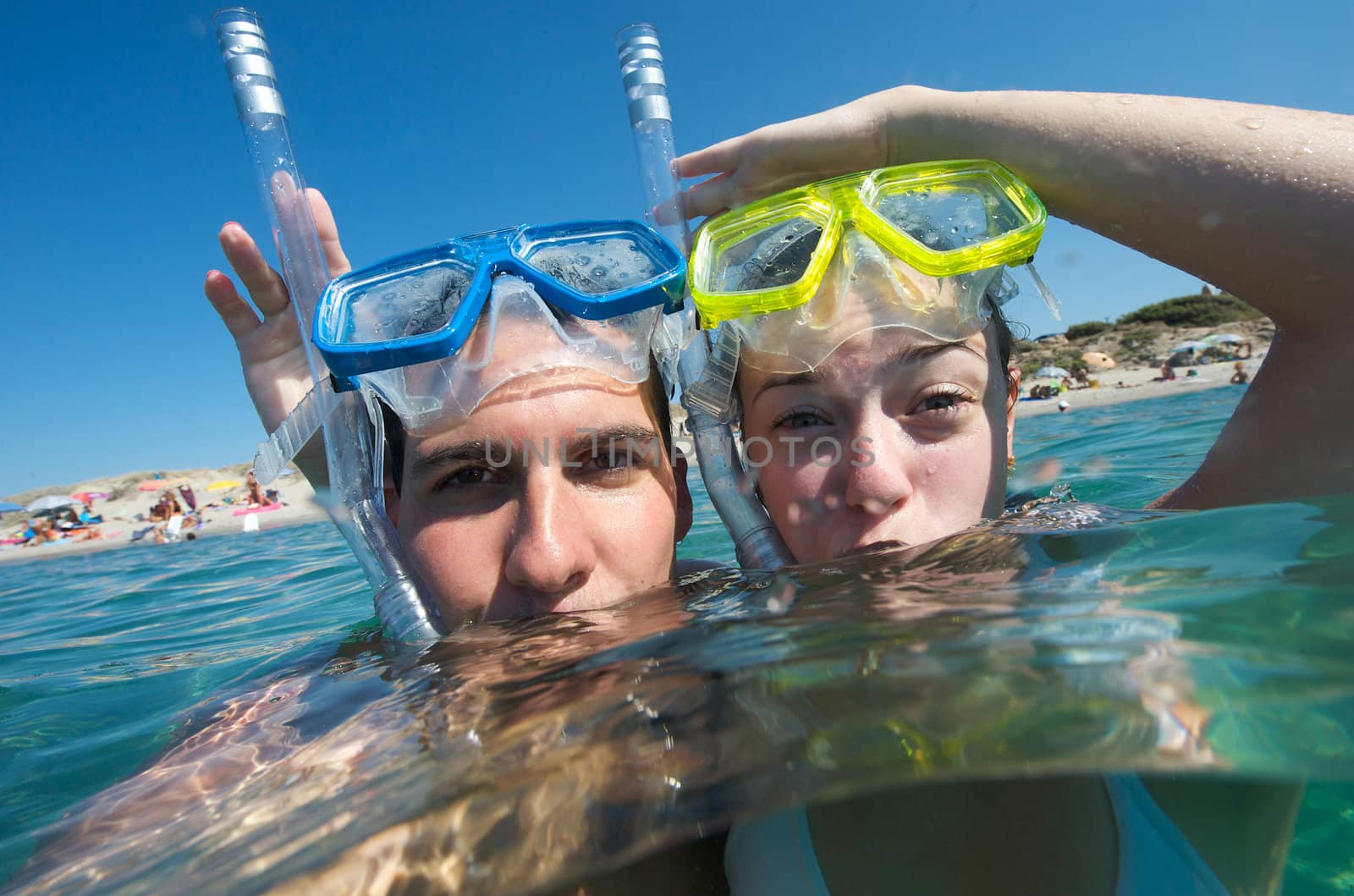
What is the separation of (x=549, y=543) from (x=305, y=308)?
141cm

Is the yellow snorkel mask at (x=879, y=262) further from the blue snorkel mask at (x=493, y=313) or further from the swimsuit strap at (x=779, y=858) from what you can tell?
the swimsuit strap at (x=779, y=858)

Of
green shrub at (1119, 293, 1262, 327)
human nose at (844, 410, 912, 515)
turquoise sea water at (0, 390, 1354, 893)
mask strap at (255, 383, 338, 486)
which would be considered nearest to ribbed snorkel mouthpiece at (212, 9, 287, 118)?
mask strap at (255, 383, 338, 486)

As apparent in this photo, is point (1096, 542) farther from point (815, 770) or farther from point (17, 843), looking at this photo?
point (17, 843)

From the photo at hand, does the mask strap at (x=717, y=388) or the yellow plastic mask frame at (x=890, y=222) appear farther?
the mask strap at (x=717, y=388)

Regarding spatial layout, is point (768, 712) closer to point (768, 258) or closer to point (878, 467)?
point (878, 467)

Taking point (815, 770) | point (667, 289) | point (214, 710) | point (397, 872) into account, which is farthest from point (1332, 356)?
point (214, 710)

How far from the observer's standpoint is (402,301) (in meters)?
2.59

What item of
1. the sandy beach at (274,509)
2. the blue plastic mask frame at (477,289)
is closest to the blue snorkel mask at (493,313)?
the blue plastic mask frame at (477,289)

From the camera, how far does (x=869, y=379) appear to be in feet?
7.28

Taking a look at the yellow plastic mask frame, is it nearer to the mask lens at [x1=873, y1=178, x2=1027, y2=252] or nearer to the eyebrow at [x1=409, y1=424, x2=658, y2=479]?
the mask lens at [x1=873, y1=178, x2=1027, y2=252]

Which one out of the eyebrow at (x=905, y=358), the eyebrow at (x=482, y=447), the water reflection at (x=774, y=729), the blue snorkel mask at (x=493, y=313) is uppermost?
the blue snorkel mask at (x=493, y=313)

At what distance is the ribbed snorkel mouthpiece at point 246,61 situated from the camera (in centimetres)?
260

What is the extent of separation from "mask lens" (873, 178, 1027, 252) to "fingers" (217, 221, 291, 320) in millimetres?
2345

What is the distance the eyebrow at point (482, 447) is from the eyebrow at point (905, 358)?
0.54 metres
